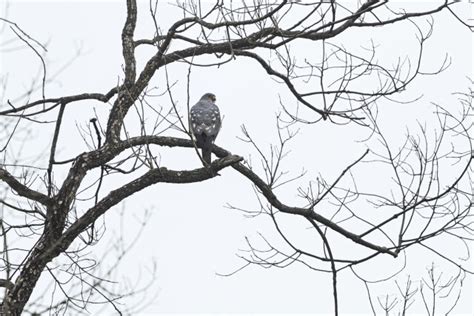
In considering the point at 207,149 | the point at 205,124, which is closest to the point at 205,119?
the point at 205,124

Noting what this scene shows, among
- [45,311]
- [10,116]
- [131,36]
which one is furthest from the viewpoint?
[131,36]

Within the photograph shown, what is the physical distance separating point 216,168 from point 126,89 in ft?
3.30

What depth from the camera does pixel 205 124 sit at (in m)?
6.87

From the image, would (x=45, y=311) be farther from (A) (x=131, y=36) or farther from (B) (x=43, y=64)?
(A) (x=131, y=36)

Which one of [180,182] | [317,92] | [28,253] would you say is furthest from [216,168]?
[28,253]

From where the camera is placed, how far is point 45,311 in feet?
15.5

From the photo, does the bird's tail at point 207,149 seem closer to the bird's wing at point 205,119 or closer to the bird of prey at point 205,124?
the bird of prey at point 205,124

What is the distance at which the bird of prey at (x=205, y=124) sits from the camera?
21.1 feet

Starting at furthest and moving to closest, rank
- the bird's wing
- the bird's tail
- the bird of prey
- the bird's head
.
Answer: the bird's head, the bird's wing, the bird of prey, the bird's tail

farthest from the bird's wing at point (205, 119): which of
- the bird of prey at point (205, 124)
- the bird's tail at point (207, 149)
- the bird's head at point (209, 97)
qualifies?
the bird's head at point (209, 97)

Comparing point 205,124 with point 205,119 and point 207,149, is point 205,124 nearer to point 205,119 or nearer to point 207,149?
point 205,119

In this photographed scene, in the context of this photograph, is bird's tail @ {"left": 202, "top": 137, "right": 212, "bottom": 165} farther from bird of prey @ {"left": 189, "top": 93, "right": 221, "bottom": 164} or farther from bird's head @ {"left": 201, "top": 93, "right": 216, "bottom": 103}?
bird's head @ {"left": 201, "top": 93, "right": 216, "bottom": 103}

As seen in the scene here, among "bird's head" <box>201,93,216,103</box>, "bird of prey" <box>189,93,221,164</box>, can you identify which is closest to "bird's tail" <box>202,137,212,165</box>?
"bird of prey" <box>189,93,221,164</box>

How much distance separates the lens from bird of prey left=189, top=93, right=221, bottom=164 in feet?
21.1
